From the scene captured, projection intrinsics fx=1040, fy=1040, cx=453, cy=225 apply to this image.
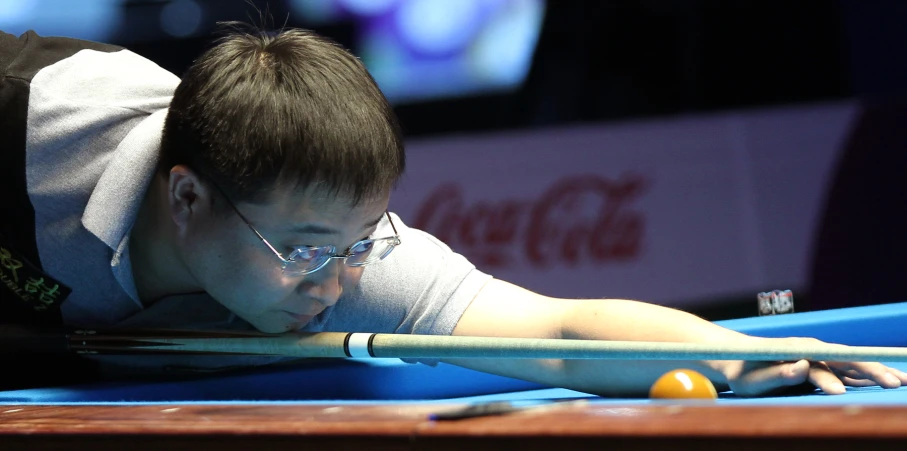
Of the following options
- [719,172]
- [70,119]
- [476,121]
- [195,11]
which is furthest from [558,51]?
[70,119]

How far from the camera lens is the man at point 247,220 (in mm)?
1891

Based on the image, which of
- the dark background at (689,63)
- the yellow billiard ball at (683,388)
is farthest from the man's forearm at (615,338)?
the dark background at (689,63)

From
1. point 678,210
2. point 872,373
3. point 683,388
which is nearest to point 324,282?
point 683,388

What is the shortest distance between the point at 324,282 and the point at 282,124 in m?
0.31

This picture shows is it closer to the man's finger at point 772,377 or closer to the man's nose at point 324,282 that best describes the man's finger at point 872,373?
the man's finger at point 772,377

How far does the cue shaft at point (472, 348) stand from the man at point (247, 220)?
0.05 m

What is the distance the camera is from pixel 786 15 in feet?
19.5

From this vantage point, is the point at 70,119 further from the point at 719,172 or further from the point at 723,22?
the point at 723,22

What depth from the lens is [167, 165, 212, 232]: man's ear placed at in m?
2.00

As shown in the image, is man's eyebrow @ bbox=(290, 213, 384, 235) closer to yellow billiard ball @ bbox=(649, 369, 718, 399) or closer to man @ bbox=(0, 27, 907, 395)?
man @ bbox=(0, 27, 907, 395)

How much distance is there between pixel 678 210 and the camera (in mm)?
5660

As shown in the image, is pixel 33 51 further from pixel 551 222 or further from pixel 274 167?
pixel 551 222

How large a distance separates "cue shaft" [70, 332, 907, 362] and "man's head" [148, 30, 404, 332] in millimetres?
59

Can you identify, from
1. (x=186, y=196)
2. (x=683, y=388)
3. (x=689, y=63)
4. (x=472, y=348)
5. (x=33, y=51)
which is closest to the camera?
(x=683, y=388)
